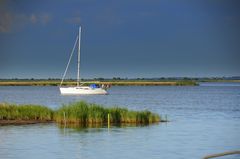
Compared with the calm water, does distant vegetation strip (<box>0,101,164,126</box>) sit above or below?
above

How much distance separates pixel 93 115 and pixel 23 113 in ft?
19.1

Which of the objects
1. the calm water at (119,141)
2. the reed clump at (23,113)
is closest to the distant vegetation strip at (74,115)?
the reed clump at (23,113)

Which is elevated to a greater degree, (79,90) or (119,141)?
(79,90)

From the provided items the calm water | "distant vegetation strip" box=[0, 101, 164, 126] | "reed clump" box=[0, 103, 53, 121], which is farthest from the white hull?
the calm water

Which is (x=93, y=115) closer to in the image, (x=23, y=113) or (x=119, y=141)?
(x=23, y=113)

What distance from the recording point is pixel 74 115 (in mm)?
47344

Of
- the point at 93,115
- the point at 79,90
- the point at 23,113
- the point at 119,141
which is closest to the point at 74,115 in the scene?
the point at 93,115

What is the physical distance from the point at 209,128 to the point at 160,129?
16.8ft

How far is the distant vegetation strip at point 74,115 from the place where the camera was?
47.2m

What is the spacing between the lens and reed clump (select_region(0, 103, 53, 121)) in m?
48.7

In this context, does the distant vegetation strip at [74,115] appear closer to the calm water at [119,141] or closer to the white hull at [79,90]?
the calm water at [119,141]

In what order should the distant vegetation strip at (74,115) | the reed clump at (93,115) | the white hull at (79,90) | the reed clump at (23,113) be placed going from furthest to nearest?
the white hull at (79,90), the reed clump at (23,113), the distant vegetation strip at (74,115), the reed clump at (93,115)

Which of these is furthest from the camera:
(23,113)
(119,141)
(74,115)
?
(23,113)

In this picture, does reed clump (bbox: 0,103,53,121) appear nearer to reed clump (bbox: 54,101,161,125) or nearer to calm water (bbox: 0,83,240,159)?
reed clump (bbox: 54,101,161,125)
